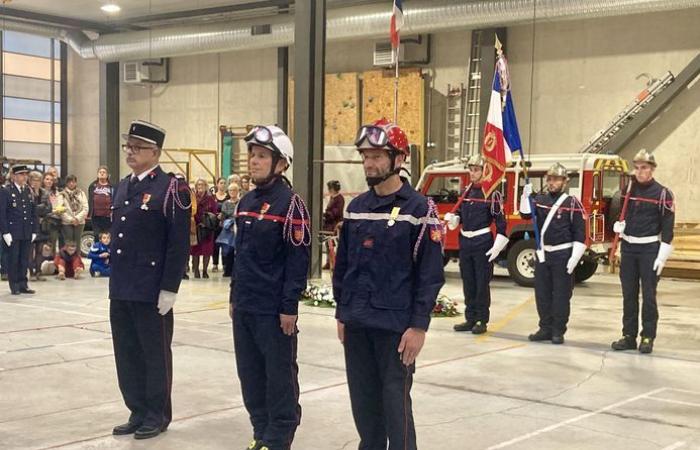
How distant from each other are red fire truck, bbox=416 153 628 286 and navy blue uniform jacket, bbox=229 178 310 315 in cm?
1000

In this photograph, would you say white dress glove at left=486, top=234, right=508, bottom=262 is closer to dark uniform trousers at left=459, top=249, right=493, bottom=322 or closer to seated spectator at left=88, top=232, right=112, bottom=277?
dark uniform trousers at left=459, top=249, right=493, bottom=322

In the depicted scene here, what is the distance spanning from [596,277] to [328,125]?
849 cm

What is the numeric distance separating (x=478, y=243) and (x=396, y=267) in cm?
555

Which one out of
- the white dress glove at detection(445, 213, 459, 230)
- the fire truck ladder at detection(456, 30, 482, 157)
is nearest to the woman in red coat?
the white dress glove at detection(445, 213, 459, 230)

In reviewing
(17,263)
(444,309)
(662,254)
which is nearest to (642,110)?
(444,309)

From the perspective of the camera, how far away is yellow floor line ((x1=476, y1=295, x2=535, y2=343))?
945 centimetres

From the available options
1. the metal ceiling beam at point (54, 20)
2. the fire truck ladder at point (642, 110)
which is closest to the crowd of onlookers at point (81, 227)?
the fire truck ladder at point (642, 110)

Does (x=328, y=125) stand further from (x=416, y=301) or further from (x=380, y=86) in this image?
(x=416, y=301)


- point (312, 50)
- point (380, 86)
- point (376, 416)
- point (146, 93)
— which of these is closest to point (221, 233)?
point (312, 50)

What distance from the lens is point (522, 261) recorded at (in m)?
14.9

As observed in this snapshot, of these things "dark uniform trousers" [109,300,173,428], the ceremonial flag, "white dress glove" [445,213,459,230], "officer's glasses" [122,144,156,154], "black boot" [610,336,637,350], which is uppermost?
the ceremonial flag

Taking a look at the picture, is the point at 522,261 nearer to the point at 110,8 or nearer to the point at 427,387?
the point at 427,387

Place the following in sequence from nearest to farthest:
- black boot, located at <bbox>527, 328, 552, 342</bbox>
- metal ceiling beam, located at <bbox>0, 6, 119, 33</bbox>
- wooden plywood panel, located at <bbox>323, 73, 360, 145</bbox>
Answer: black boot, located at <bbox>527, 328, 552, 342</bbox> < wooden plywood panel, located at <bbox>323, 73, 360, 145</bbox> < metal ceiling beam, located at <bbox>0, 6, 119, 33</bbox>

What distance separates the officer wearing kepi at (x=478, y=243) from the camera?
9.41 meters
